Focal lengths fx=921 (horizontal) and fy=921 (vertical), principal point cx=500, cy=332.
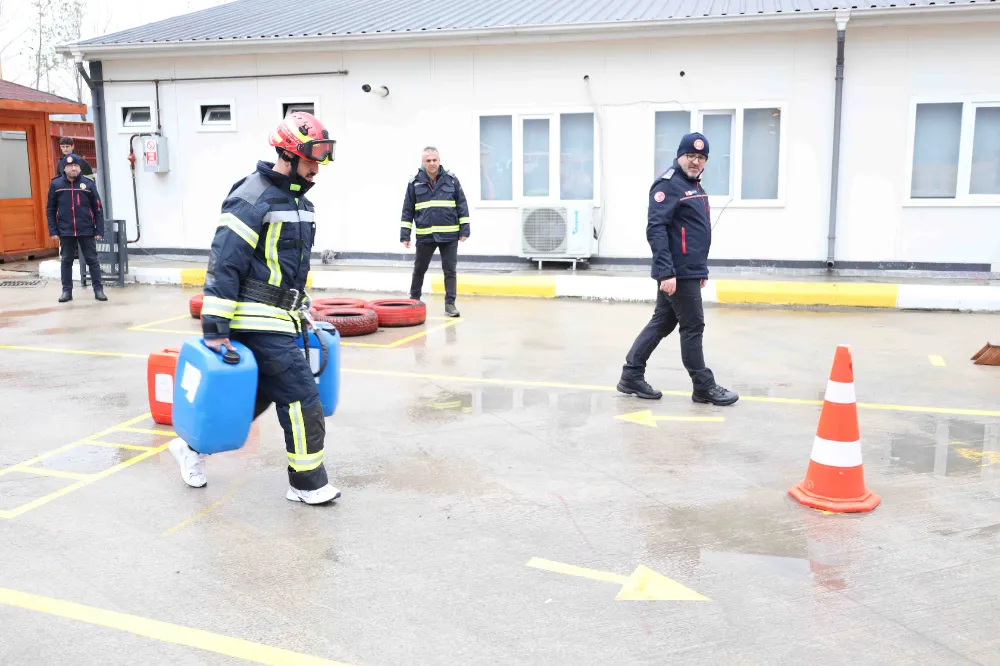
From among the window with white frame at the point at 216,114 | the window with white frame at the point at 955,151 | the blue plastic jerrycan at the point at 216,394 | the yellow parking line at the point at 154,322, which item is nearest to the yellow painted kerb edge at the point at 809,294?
the window with white frame at the point at 955,151

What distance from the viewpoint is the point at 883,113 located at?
12797 millimetres

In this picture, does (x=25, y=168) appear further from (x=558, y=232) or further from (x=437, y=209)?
(x=437, y=209)

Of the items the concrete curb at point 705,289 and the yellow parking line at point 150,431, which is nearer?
the yellow parking line at point 150,431

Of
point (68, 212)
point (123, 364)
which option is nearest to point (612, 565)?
point (123, 364)

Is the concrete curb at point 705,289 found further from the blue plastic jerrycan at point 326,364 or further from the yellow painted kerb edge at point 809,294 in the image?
the blue plastic jerrycan at point 326,364

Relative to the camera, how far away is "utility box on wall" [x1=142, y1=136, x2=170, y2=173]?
15.6 meters

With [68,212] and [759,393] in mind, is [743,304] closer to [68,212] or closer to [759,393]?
[759,393]

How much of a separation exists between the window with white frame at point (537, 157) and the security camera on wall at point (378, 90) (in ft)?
5.18

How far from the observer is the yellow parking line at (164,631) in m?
3.42

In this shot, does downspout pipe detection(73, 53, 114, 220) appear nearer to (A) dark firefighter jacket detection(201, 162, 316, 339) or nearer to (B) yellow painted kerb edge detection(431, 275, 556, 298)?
(B) yellow painted kerb edge detection(431, 275, 556, 298)

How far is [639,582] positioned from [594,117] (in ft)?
35.5

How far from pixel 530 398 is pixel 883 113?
8.32 metres

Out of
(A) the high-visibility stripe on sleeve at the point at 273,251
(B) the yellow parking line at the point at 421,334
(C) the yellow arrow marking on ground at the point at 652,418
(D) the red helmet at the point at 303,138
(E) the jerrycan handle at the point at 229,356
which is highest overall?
(D) the red helmet at the point at 303,138

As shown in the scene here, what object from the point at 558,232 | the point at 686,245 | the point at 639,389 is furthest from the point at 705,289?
the point at 686,245
